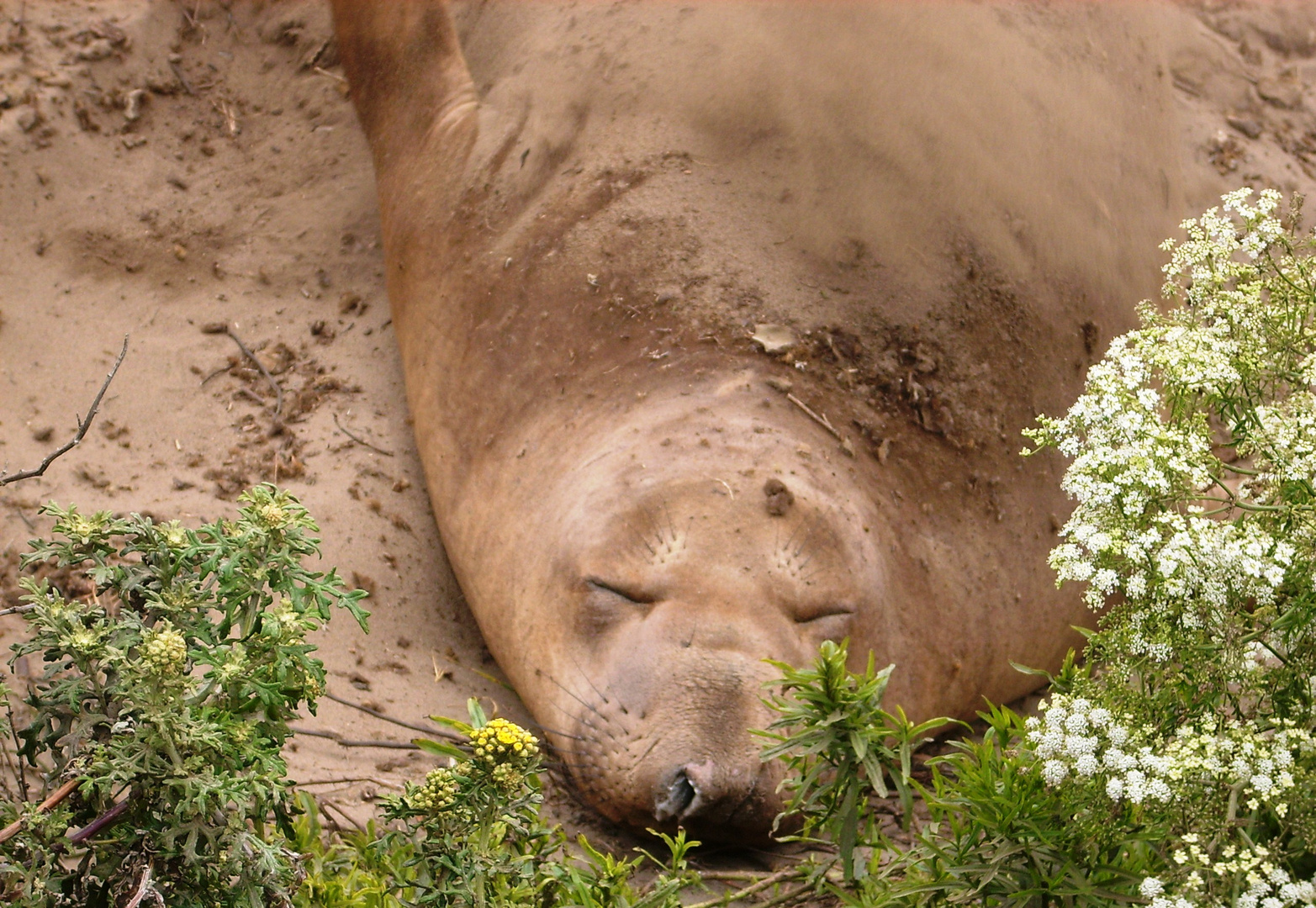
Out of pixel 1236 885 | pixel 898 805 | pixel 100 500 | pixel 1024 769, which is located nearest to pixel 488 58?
pixel 100 500

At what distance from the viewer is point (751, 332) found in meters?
3.61

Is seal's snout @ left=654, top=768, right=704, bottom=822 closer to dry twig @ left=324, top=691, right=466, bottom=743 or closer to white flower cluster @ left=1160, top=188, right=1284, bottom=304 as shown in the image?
dry twig @ left=324, top=691, right=466, bottom=743

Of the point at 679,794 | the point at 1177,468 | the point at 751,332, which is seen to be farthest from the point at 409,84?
the point at 1177,468

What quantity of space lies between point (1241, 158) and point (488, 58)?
3693 millimetres

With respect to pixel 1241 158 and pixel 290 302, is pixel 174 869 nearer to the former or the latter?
pixel 290 302

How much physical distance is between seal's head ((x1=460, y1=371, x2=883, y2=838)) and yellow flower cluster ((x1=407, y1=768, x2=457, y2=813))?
85 cm

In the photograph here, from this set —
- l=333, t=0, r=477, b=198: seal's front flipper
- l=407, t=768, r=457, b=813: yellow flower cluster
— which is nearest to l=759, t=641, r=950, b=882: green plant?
l=407, t=768, r=457, b=813: yellow flower cluster

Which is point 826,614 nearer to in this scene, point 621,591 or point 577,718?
point 621,591

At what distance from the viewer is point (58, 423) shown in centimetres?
420

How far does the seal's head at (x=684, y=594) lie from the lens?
2.92 m

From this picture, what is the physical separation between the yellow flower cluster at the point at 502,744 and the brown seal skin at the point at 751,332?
859 millimetres

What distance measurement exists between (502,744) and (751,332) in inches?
70.1

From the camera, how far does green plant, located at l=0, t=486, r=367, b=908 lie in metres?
1.90

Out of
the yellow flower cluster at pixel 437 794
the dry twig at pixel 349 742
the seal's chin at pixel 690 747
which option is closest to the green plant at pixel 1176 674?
the yellow flower cluster at pixel 437 794
